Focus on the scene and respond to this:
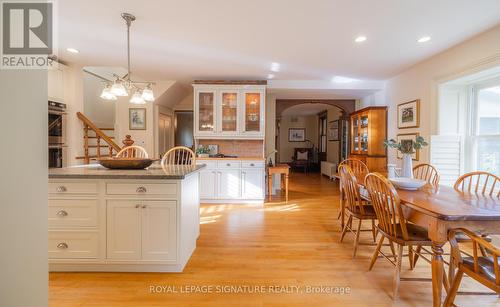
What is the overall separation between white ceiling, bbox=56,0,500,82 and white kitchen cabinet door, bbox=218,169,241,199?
183cm

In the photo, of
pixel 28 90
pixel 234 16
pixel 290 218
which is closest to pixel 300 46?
pixel 234 16

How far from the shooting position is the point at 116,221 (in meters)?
2.01

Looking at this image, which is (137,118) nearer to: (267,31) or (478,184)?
(267,31)

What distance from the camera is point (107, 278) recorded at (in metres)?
2.00

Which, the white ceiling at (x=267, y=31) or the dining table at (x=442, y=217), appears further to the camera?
the white ceiling at (x=267, y=31)

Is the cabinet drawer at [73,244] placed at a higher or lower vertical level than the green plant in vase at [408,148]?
lower

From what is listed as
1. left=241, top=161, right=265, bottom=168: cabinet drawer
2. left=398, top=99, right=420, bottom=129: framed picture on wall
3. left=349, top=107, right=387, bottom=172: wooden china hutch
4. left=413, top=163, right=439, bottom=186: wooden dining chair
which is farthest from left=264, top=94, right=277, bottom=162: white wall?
left=413, top=163, right=439, bottom=186: wooden dining chair

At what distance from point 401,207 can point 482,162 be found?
88.9 inches

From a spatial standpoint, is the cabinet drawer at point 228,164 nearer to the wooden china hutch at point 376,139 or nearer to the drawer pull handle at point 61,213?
the wooden china hutch at point 376,139

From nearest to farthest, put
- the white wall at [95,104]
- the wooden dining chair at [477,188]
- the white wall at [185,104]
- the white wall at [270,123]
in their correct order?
the wooden dining chair at [477,188]
the white wall at [270,123]
the white wall at [95,104]
the white wall at [185,104]

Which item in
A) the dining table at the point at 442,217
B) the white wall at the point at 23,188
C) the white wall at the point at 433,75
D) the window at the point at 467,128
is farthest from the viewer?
the window at the point at 467,128

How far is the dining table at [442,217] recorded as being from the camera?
4.67 ft

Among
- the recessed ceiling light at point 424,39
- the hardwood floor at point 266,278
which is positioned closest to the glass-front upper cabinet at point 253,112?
the hardwood floor at point 266,278

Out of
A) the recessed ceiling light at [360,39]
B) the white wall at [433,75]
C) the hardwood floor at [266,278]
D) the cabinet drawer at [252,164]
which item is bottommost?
the hardwood floor at [266,278]
